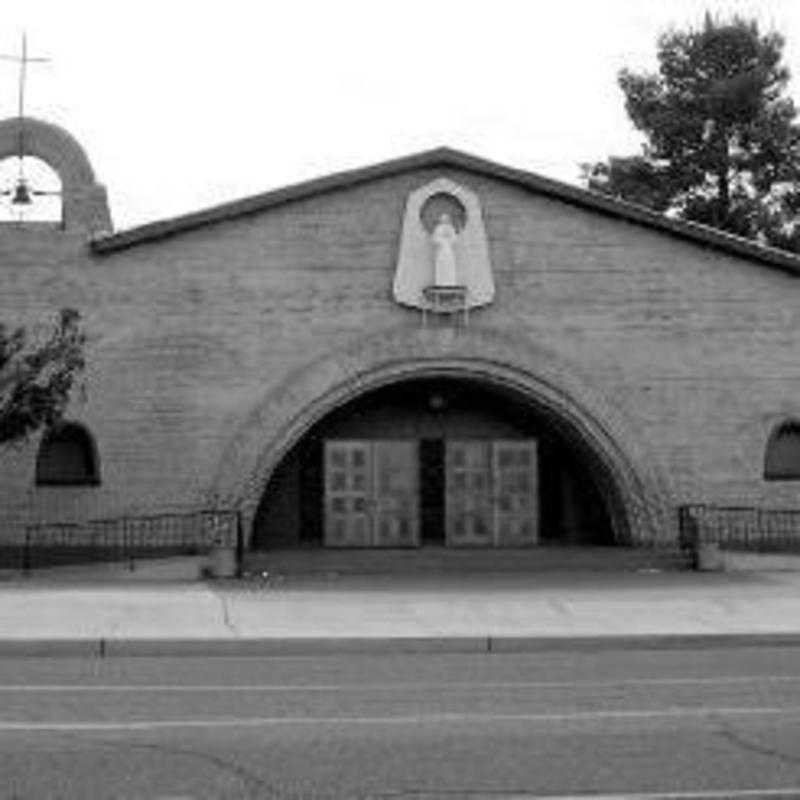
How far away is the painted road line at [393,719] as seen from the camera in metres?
10.5

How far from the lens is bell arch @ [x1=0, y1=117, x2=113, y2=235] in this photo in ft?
92.8

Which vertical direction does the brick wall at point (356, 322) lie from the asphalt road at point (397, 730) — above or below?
above

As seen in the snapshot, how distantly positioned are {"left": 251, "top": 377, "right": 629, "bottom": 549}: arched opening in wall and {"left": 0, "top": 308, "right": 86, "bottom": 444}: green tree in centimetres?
561

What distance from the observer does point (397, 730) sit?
1045 centimetres

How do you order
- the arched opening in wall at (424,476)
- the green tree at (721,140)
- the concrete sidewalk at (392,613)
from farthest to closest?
the green tree at (721,140) < the arched opening in wall at (424,476) < the concrete sidewalk at (392,613)

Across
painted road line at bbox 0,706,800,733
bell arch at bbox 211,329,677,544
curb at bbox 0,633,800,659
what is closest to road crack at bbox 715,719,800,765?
painted road line at bbox 0,706,800,733

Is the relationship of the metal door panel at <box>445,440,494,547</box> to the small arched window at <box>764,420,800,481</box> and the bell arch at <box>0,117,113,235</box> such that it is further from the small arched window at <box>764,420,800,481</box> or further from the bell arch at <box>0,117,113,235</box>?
the bell arch at <box>0,117,113,235</box>

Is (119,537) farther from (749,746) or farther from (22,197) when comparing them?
(749,746)

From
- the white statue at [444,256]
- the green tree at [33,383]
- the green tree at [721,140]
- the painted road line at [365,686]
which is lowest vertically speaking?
the painted road line at [365,686]

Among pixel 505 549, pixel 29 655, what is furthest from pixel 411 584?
pixel 29 655

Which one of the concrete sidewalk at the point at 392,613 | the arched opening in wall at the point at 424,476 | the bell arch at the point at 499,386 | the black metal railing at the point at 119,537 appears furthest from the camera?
the arched opening in wall at the point at 424,476

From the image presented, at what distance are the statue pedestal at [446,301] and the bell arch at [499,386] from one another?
322mm

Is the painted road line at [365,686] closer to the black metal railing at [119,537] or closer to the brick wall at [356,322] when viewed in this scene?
the black metal railing at [119,537]

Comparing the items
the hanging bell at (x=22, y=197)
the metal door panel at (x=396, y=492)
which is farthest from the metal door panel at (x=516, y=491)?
the hanging bell at (x=22, y=197)
